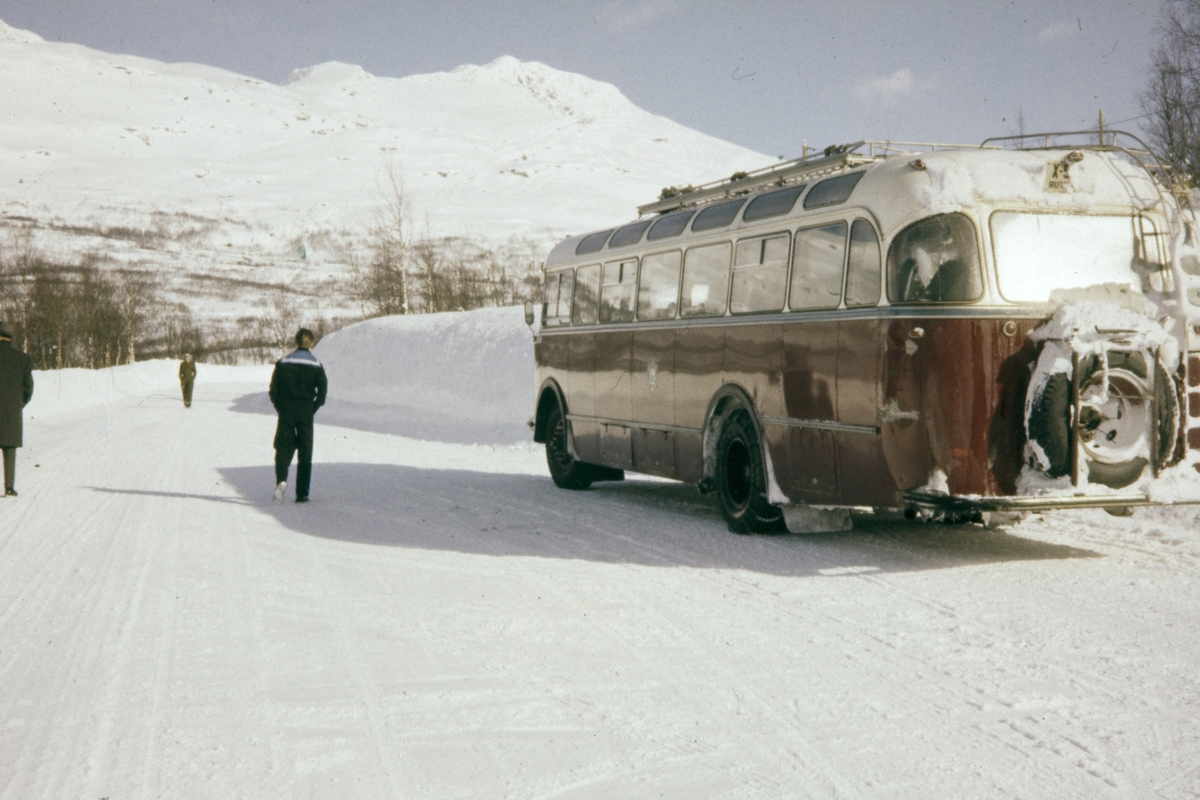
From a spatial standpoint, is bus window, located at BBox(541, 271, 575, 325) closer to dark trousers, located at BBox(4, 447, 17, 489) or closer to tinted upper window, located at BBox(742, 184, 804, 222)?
tinted upper window, located at BBox(742, 184, 804, 222)

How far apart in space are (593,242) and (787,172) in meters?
3.94

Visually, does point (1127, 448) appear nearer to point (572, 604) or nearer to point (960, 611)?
point (960, 611)

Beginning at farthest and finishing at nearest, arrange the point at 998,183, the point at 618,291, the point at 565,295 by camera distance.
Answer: the point at 565,295 → the point at 618,291 → the point at 998,183

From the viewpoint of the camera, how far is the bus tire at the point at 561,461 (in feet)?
45.7

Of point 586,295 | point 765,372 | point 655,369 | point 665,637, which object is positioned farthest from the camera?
point 586,295

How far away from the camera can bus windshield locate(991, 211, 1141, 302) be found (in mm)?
7809

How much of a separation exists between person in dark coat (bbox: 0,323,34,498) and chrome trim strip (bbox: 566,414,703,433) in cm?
624

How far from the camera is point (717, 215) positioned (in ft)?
35.3

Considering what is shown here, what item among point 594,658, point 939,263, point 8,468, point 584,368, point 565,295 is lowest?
point 594,658

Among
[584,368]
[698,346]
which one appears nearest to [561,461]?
[584,368]

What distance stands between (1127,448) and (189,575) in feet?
21.3

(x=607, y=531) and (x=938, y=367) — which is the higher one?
(x=938, y=367)

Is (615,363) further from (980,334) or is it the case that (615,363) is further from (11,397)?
(11,397)

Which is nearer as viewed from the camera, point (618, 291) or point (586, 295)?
point (618, 291)
